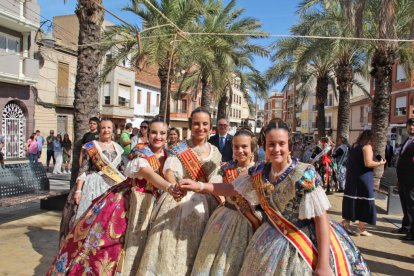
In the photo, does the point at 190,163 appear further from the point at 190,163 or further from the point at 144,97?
the point at 144,97

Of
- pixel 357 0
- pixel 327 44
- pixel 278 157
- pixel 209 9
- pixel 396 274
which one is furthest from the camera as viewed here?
pixel 209 9

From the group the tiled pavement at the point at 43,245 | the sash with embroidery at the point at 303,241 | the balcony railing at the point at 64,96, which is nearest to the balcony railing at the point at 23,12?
the balcony railing at the point at 64,96

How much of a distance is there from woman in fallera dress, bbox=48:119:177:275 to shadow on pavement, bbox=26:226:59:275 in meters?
1.31

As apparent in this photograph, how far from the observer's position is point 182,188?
8.86 ft

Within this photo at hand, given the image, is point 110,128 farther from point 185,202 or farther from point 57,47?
point 57,47

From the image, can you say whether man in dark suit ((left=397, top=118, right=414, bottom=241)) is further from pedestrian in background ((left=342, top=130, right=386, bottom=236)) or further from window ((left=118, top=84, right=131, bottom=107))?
window ((left=118, top=84, right=131, bottom=107))

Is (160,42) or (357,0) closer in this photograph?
(357,0)

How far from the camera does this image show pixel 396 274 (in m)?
4.41

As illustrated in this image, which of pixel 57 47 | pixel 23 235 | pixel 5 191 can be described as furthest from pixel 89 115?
pixel 57 47

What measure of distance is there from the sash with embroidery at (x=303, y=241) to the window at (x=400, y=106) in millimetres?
34066

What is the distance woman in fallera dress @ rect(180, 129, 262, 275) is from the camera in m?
2.62

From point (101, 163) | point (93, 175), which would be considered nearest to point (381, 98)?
point (101, 163)

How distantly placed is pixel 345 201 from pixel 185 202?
385cm

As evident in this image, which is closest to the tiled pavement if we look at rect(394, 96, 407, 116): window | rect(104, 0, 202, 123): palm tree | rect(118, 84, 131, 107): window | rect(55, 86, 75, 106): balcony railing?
rect(104, 0, 202, 123): palm tree
